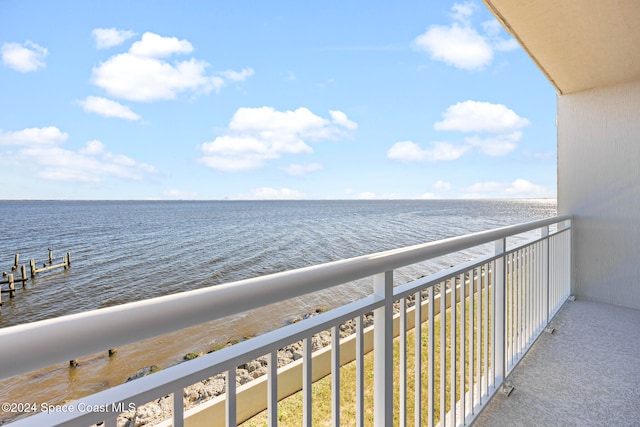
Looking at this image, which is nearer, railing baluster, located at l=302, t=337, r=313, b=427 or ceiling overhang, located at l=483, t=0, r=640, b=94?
railing baluster, located at l=302, t=337, r=313, b=427

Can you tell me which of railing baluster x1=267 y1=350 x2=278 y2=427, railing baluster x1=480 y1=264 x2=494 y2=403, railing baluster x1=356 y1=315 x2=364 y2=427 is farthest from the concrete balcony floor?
railing baluster x1=267 y1=350 x2=278 y2=427

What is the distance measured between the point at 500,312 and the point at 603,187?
7.83 ft

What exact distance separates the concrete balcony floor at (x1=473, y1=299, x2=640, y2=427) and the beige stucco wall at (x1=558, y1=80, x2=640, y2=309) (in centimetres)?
50

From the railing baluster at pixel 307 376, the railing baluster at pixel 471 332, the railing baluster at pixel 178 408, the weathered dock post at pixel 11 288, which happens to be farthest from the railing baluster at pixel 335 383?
the weathered dock post at pixel 11 288

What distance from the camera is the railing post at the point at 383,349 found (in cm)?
98

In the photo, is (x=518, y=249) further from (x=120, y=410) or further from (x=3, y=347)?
(x=3, y=347)

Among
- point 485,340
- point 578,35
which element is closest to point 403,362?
point 485,340

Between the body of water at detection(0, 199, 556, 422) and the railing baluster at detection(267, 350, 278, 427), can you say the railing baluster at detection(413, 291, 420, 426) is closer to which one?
the railing baluster at detection(267, 350, 278, 427)

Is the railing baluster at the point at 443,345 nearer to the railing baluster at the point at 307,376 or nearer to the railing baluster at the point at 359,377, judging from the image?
the railing baluster at the point at 359,377

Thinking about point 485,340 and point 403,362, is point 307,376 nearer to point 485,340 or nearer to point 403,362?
point 403,362

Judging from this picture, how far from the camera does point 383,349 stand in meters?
1.01

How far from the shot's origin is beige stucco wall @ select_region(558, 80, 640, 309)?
9.82 ft

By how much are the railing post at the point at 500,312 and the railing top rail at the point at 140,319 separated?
3.98 feet

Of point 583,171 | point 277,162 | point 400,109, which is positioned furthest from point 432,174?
point 583,171
